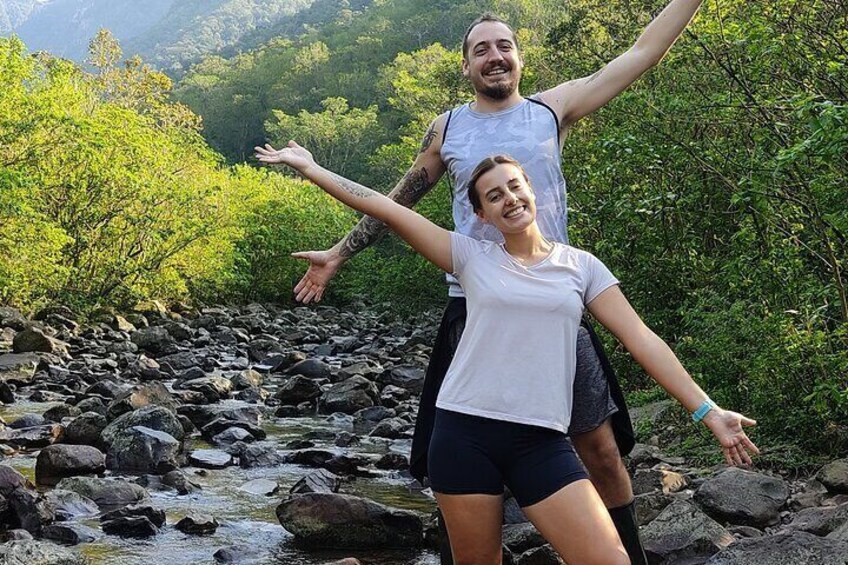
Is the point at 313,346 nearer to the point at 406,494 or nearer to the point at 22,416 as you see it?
the point at 22,416

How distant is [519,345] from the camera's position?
3.98 metres

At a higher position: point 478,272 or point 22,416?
point 478,272

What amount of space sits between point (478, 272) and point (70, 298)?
90.3 feet

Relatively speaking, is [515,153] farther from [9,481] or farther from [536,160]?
[9,481]

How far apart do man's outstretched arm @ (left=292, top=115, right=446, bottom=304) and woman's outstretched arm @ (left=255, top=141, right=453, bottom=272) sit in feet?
1.18

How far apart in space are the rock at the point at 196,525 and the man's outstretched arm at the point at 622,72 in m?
5.64

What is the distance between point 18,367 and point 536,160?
1656 centimetres

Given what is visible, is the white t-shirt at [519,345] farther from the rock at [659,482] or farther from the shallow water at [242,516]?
the rock at [659,482]

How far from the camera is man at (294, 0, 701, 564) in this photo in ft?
14.2

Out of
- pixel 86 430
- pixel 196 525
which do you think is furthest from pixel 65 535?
pixel 86 430

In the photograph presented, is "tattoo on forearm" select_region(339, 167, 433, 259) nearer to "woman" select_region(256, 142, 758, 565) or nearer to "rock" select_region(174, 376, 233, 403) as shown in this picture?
"woman" select_region(256, 142, 758, 565)

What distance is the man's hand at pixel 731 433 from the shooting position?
391cm

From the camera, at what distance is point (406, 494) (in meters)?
10.6

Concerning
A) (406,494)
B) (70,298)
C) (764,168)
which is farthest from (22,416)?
(70,298)
